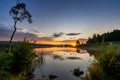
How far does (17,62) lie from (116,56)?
33.3 feet

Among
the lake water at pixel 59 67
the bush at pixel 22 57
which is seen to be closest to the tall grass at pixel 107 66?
the lake water at pixel 59 67

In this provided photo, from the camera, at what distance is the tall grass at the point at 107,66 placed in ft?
38.1

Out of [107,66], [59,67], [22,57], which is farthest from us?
[59,67]

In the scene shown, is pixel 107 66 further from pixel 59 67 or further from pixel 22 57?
pixel 59 67

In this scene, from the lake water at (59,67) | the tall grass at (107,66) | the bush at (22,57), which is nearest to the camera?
the tall grass at (107,66)

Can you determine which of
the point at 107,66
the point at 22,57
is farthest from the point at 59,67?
the point at 107,66

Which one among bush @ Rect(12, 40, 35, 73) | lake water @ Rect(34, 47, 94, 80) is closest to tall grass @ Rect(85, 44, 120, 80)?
lake water @ Rect(34, 47, 94, 80)

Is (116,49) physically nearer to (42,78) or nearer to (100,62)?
(100,62)

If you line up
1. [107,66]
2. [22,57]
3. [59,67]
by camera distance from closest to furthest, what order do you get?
1. [107,66]
2. [22,57]
3. [59,67]

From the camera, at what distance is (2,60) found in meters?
13.9

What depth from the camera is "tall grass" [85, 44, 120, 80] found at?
11.6 metres

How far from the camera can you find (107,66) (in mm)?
11867

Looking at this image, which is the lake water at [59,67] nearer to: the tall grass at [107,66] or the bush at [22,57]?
the tall grass at [107,66]

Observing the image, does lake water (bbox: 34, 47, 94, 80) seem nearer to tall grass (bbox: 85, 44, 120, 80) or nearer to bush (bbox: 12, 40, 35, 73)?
tall grass (bbox: 85, 44, 120, 80)
